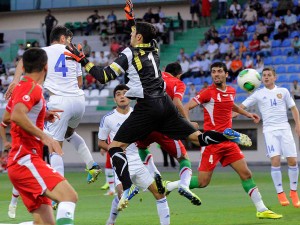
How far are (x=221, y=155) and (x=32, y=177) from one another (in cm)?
585

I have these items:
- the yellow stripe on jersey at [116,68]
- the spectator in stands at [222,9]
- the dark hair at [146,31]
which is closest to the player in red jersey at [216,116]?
the dark hair at [146,31]

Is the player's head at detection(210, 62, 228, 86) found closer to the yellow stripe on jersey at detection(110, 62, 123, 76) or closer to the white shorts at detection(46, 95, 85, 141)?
the white shorts at detection(46, 95, 85, 141)

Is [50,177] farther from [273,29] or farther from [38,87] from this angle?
[273,29]

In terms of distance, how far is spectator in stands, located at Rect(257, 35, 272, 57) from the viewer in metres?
37.6

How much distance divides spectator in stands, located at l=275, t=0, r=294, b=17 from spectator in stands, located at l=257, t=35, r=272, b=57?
2740 mm

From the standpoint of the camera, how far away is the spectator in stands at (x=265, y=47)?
123 ft

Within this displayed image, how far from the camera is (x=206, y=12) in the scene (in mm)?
43406

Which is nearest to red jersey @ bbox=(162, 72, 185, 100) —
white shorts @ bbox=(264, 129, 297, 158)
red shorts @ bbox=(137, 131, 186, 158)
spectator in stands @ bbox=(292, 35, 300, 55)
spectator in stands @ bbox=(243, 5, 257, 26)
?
red shorts @ bbox=(137, 131, 186, 158)

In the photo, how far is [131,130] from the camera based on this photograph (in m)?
11.8

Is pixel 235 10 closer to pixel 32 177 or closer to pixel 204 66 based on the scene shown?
pixel 204 66

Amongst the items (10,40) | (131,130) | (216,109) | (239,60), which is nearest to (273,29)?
(239,60)

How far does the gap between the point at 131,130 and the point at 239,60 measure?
83.3ft

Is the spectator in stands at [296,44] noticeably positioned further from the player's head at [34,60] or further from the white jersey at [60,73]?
the player's head at [34,60]

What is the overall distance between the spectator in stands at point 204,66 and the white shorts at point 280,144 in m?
21.9
